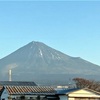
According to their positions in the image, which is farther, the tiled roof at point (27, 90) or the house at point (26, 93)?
the tiled roof at point (27, 90)

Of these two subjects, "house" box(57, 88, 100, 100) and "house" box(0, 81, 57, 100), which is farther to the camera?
"house" box(0, 81, 57, 100)

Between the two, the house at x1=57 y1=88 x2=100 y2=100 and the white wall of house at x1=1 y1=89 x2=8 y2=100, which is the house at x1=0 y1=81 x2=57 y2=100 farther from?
the house at x1=57 y1=88 x2=100 y2=100

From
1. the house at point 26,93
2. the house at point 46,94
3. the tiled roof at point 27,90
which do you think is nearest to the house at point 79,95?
the house at point 46,94

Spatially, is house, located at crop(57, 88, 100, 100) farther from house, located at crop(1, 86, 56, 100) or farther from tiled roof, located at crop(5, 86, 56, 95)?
tiled roof, located at crop(5, 86, 56, 95)

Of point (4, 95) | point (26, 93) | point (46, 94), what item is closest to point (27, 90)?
point (4, 95)

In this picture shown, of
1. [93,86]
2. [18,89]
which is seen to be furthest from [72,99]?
[93,86]

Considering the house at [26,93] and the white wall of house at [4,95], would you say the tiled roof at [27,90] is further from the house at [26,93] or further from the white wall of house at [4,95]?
the white wall of house at [4,95]

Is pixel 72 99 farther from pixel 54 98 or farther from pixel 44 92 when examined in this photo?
pixel 44 92

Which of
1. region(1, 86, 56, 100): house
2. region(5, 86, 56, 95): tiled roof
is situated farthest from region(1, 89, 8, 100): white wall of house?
region(5, 86, 56, 95): tiled roof

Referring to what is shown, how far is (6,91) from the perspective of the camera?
41594 millimetres

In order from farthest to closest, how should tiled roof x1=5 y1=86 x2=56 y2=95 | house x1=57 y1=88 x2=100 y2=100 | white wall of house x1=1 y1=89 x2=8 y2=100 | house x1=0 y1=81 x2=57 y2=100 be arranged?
white wall of house x1=1 y1=89 x2=8 y2=100
tiled roof x1=5 y1=86 x2=56 y2=95
house x1=0 y1=81 x2=57 y2=100
house x1=57 y1=88 x2=100 y2=100

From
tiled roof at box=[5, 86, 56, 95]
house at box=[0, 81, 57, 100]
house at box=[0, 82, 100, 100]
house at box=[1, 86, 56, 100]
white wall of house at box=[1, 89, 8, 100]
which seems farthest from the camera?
white wall of house at box=[1, 89, 8, 100]

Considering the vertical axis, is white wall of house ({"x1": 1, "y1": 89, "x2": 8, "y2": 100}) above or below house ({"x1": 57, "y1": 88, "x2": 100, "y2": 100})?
above

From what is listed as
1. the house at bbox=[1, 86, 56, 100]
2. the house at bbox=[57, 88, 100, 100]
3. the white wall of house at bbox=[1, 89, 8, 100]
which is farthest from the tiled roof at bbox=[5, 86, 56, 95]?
the house at bbox=[57, 88, 100, 100]
